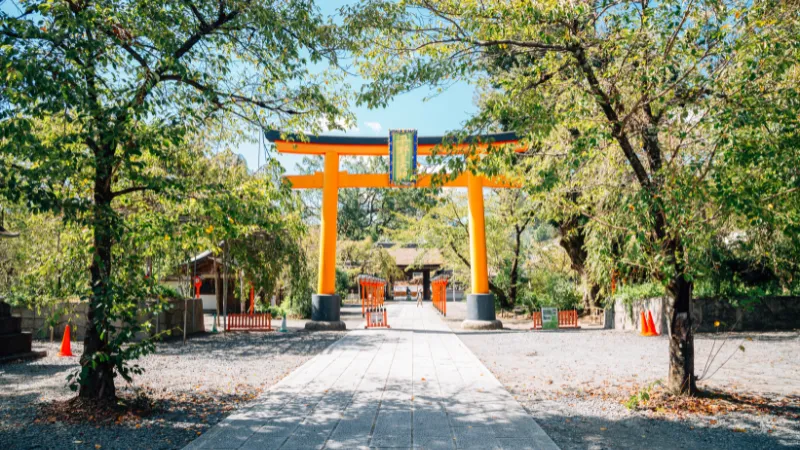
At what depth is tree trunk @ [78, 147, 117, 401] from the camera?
475cm

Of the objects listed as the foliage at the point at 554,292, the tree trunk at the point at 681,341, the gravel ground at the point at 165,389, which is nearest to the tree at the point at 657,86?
the tree trunk at the point at 681,341

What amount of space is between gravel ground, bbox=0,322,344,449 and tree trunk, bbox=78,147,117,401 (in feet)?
1.21

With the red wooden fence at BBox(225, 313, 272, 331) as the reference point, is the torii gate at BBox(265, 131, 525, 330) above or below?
above

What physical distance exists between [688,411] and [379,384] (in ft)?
12.6

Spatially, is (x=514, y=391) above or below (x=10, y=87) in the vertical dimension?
below

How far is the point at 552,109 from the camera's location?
5777mm

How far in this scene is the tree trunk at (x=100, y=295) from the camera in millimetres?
4754

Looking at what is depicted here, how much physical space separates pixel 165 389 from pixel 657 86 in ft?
23.8

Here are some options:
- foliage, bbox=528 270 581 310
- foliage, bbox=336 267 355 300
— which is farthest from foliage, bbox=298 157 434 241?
foliage, bbox=528 270 581 310

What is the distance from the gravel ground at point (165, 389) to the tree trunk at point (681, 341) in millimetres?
5235

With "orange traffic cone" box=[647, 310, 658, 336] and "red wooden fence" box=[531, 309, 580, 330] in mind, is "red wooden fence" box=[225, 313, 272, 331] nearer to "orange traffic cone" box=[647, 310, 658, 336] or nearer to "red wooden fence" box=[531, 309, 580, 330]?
"red wooden fence" box=[531, 309, 580, 330]

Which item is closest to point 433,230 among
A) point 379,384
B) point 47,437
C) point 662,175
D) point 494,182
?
point 494,182

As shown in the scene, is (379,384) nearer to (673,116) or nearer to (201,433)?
(201,433)

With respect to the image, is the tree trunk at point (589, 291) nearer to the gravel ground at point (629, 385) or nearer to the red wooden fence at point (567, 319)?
the red wooden fence at point (567, 319)
